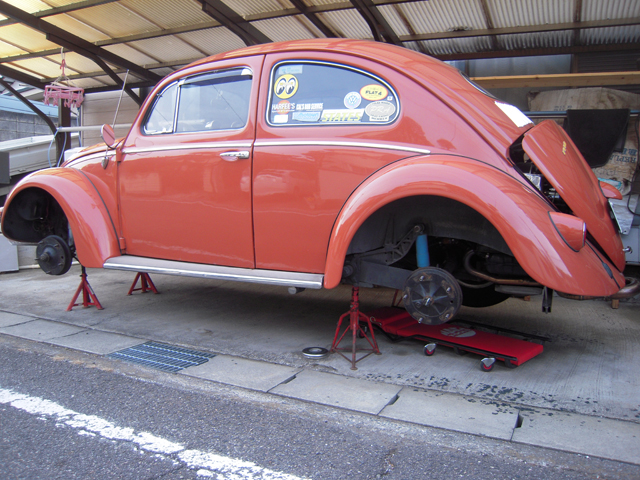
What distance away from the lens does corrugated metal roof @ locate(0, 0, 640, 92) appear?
5609 mm

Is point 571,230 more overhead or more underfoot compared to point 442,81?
more underfoot

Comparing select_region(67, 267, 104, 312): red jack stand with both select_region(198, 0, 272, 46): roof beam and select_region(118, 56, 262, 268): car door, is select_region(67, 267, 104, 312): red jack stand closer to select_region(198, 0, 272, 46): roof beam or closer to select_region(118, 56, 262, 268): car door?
select_region(118, 56, 262, 268): car door

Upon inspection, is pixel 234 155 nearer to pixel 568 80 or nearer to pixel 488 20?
pixel 568 80

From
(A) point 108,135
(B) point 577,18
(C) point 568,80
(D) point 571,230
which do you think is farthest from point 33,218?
(B) point 577,18

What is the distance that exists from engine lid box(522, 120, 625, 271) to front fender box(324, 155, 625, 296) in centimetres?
18

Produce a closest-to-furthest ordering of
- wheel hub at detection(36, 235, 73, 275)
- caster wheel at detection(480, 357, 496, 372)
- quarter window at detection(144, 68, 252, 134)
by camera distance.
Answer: caster wheel at detection(480, 357, 496, 372), quarter window at detection(144, 68, 252, 134), wheel hub at detection(36, 235, 73, 275)

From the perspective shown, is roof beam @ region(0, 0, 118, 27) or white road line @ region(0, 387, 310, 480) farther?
roof beam @ region(0, 0, 118, 27)

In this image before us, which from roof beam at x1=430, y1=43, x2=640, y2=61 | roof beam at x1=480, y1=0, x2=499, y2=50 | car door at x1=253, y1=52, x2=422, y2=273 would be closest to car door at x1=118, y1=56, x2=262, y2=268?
car door at x1=253, y1=52, x2=422, y2=273

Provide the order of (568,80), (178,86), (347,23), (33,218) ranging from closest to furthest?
(178,86) → (33,218) → (568,80) → (347,23)

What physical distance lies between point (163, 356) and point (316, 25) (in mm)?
4910

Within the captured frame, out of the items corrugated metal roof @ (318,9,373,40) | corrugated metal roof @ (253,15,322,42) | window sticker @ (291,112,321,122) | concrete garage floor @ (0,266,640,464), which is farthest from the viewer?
corrugated metal roof @ (253,15,322,42)

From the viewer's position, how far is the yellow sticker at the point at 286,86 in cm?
345

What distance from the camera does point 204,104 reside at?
3840 millimetres

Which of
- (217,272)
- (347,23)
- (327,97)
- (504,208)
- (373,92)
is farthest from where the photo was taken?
(347,23)
